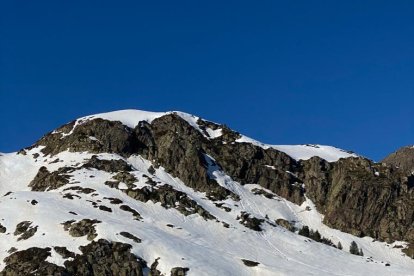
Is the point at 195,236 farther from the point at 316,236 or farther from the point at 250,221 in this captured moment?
the point at 316,236

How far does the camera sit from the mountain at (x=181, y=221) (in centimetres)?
12225

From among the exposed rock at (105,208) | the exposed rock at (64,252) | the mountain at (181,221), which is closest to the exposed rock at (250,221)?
the mountain at (181,221)

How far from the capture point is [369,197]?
196m

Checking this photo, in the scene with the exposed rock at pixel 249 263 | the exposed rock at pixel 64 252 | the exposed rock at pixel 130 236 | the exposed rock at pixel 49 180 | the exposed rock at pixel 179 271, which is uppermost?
the exposed rock at pixel 49 180

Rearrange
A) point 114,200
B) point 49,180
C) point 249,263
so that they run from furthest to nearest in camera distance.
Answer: point 49,180 < point 114,200 < point 249,263

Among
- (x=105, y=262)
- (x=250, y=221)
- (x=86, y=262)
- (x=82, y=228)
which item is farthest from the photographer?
(x=250, y=221)

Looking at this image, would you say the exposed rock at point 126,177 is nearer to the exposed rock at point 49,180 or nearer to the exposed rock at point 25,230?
the exposed rock at point 49,180

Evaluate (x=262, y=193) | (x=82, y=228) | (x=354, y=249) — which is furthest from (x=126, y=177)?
(x=354, y=249)

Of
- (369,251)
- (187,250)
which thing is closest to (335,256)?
(369,251)

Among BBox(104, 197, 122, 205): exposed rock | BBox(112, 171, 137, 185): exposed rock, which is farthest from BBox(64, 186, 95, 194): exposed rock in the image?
BBox(112, 171, 137, 185): exposed rock

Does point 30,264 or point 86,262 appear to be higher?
point 86,262

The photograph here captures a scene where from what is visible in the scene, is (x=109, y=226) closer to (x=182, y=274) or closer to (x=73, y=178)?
(x=182, y=274)

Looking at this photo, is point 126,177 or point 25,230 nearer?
point 25,230

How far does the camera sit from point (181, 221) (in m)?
154
